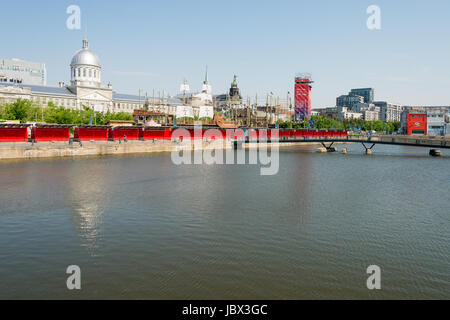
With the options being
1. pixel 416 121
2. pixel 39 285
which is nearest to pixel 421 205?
pixel 39 285

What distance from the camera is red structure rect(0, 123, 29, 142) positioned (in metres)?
50.9

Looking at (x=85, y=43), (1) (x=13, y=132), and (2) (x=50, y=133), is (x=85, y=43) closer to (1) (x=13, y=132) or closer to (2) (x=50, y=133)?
(2) (x=50, y=133)

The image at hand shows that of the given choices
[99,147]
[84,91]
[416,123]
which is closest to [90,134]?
[99,147]

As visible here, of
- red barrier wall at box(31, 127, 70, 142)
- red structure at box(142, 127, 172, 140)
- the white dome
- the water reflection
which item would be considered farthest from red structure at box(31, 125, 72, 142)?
the white dome

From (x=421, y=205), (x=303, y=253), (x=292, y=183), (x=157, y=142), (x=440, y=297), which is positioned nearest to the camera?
(x=440, y=297)

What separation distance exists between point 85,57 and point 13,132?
12238 centimetres

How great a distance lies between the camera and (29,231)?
17438mm

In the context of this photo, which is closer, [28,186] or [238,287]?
[238,287]

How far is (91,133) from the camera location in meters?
61.6

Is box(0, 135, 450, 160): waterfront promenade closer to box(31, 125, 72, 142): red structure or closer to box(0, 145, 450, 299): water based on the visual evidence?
box(31, 125, 72, 142): red structure

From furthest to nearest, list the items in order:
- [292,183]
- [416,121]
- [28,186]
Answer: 1. [416,121]
2. [292,183]
3. [28,186]

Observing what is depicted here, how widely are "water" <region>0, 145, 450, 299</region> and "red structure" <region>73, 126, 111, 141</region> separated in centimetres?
2886
